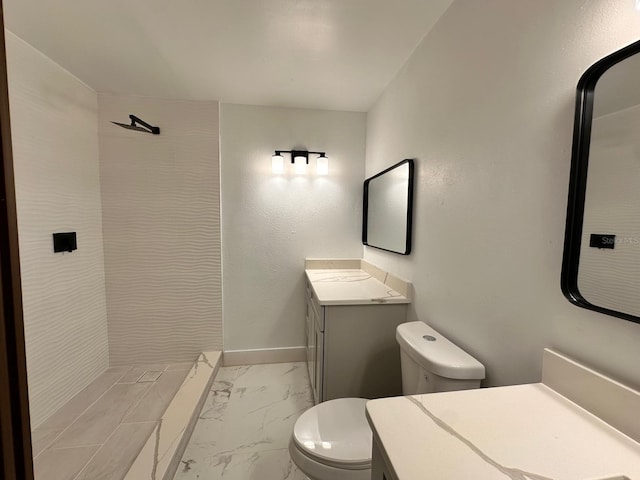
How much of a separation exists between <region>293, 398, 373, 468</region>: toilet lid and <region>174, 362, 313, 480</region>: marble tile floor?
485 millimetres

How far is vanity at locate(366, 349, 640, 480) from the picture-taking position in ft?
1.65

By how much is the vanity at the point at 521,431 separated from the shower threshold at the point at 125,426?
1.38 meters

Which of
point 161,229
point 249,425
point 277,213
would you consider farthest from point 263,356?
point 161,229

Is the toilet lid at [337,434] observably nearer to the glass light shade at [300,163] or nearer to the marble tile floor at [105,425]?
the marble tile floor at [105,425]

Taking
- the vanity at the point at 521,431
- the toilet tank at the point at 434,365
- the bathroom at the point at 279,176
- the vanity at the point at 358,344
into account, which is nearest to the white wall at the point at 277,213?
the bathroom at the point at 279,176

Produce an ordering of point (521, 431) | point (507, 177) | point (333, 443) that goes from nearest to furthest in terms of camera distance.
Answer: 1. point (521, 431)
2. point (507, 177)
3. point (333, 443)

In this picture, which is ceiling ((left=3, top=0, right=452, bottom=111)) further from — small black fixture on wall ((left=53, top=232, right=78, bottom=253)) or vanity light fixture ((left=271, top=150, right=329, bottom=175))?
small black fixture on wall ((left=53, top=232, right=78, bottom=253))

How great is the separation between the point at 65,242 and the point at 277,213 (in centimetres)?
146

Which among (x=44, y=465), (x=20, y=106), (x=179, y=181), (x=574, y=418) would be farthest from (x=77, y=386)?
(x=574, y=418)

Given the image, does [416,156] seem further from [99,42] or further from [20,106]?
[20,106]

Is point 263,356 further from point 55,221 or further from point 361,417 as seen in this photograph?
point 55,221

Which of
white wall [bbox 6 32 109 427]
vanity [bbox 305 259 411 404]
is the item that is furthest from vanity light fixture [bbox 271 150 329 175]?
white wall [bbox 6 32 109 427]

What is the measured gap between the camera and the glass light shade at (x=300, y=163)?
225 centimetres

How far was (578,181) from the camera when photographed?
2.21ft
